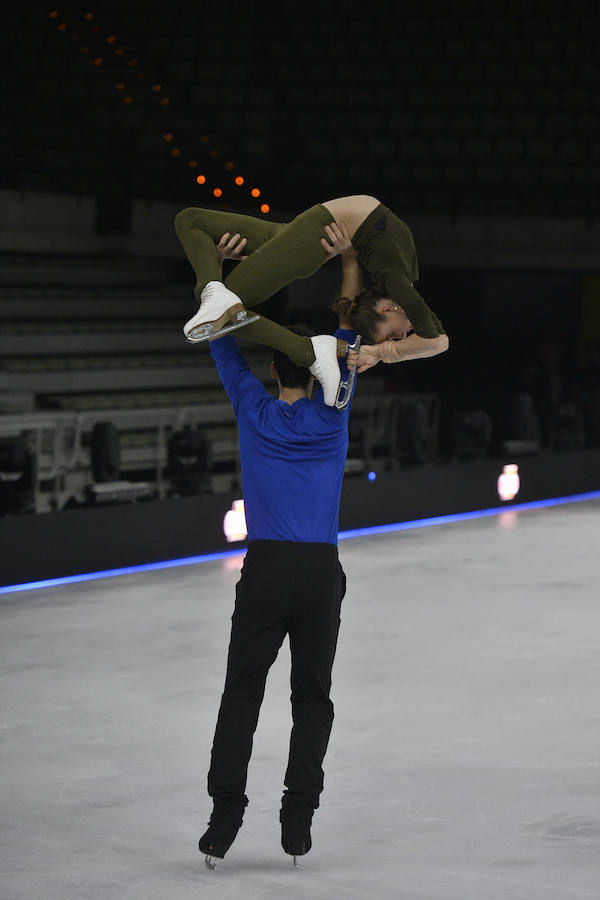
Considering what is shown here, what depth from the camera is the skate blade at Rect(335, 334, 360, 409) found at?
119 inches

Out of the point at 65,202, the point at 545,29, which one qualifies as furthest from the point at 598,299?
the point at 65,202

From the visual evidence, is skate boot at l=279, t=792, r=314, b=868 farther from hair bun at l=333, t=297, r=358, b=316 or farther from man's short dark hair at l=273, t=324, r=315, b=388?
hair bun at l=333, t=297, r=358, b=316

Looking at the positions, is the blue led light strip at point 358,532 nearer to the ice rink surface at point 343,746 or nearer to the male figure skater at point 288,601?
the ice rink surface at point 343,746

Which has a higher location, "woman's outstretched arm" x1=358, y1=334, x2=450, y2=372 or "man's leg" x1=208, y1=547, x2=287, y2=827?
"woman's outstretched arm" x1=358, y1=334, x2=450, y2=372

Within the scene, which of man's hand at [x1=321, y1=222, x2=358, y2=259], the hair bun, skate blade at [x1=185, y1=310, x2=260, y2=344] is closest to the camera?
skate blade at [x1=185, y1=310, x2=260, y2=344]

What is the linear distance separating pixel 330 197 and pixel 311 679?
11600 millimetres

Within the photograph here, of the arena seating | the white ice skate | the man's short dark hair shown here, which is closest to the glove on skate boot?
the white ice skate

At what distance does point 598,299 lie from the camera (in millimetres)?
14781

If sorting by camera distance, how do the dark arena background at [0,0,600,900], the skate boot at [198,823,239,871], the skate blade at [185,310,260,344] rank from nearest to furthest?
1. the skate blade at [185,310,260,344]
2. the skate boot at [198,823,239,871]
3. the dark arena background at [0,0,600,900]

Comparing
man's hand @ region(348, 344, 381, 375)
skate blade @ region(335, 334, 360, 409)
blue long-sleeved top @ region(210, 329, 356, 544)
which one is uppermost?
man's hand @ region(348, 344, 381, 375)

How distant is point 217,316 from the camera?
296 centimetres

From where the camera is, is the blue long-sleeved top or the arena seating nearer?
the blue long-sleeved top

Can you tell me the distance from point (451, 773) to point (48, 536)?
403 cm

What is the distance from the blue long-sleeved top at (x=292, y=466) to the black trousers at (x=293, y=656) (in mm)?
51
